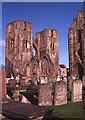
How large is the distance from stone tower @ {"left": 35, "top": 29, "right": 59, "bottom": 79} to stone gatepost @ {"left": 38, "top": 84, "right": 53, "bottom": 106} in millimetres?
35971

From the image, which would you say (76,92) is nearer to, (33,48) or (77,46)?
(77,46)

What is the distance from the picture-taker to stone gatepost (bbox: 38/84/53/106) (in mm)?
12625

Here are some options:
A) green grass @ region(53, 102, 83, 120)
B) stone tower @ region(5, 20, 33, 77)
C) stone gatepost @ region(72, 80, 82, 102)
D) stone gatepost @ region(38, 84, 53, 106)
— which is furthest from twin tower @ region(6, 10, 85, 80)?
green grass @ region(53, 102, 83, 120)

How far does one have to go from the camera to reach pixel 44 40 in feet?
177

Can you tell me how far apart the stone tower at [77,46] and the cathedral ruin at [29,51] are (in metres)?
8.73

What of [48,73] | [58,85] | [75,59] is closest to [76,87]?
[58,85]

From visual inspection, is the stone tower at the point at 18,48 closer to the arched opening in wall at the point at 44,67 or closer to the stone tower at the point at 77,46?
the arched opening in wall at the point at 44,67

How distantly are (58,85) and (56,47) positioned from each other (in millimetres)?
42358

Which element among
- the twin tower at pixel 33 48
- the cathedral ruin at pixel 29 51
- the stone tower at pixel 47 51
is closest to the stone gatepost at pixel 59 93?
the twin tower at pixel 33 48

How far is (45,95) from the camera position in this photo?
12.9m

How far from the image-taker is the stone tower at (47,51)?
5012 centimetres

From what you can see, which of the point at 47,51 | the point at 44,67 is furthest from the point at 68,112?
the point at 47,51

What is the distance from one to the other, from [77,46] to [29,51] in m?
14.8

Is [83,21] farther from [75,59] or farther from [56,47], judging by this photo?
[56,47]
